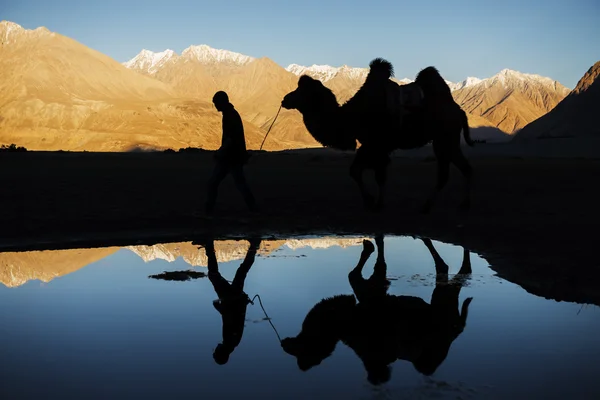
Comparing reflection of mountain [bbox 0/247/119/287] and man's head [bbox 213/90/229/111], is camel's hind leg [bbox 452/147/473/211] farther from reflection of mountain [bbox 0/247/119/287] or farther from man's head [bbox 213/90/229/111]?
reflection of mountain [bbox 0/247/119/287]

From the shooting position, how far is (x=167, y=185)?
1772 centimetres

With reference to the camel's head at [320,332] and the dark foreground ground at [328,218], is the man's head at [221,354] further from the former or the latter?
the dark foreground ground at [328,218]

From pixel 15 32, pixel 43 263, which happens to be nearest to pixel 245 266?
pixel 43 263

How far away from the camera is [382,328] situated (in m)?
5.06

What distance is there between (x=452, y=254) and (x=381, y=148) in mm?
3923

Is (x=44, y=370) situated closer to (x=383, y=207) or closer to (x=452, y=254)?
(x=452, y=254)

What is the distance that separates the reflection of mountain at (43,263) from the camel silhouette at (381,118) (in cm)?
449

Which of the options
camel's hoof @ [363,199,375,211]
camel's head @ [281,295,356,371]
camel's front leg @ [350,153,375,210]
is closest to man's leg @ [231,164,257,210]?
camel's front leg @ [350,153,375,210]

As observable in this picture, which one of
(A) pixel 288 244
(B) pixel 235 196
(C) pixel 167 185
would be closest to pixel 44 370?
(A) pixel 288 244

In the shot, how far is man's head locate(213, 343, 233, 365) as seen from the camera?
14.3 ft

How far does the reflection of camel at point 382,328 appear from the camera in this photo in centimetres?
439

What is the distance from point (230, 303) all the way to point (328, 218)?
6143 mm

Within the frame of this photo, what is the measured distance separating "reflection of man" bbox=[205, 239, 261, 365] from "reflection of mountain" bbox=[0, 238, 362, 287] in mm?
216

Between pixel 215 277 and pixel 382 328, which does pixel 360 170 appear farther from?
pixel 382 328
